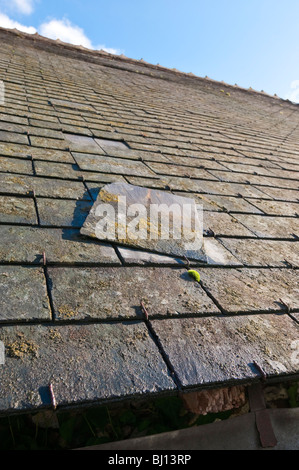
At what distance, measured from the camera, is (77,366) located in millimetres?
993

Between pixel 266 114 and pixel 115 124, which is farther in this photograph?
pixel 266 114

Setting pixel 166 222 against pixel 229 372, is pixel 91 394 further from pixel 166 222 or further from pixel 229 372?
pixel 166 222

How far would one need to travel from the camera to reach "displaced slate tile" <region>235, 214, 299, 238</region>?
2.31 meters

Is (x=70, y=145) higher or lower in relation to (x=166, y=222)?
higher

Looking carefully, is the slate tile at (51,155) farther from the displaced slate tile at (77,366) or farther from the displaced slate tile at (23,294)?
the displaced slate tile at (77,366)

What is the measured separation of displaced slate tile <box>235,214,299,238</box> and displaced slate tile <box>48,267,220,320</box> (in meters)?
0.96

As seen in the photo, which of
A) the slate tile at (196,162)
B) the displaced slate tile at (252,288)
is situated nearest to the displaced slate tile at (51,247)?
the displaced slate tile at (252,288)

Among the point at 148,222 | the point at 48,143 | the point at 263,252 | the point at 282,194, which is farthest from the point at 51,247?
the point at 282,194

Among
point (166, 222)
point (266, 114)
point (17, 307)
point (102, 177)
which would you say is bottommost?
point (17, 307)

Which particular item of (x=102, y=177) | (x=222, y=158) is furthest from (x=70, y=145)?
(x=222, y=158)

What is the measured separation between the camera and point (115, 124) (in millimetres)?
3762

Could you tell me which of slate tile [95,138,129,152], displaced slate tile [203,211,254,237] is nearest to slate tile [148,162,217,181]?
slate tile [95,138,129,152]

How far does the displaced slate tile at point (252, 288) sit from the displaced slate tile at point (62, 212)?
0.77 meters

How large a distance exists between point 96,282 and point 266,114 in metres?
7.86
